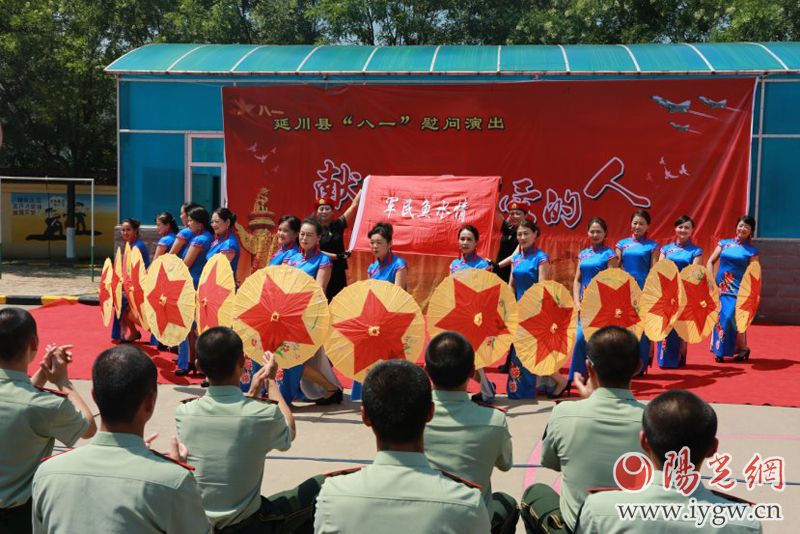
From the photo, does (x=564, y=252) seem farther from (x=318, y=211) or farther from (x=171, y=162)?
(x=171, y=162)

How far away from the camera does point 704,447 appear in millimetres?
2154

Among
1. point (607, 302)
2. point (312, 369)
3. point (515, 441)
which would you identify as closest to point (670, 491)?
point (515, 441)

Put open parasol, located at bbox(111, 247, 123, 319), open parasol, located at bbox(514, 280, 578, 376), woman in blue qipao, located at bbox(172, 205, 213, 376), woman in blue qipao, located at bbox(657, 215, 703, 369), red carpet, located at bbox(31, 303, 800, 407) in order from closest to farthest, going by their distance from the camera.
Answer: open parasol, located at bbox(514, 280, 578, 376) < red carpet, located at bbox(31, 303, 800, 407) < woman in blue qipao, located at bbox(172, 205, 213, 376) < woman in blue qipao, located at bbox(657, 215, 703, 369) < open parasol, located at bbox(111, 247, 123, 319)

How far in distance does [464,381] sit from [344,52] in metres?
9.67

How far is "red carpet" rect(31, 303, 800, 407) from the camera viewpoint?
267 inches

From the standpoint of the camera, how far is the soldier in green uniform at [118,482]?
2.14m

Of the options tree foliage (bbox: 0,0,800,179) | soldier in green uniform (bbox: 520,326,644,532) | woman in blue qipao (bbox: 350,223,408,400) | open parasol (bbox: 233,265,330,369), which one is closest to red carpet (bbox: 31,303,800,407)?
woman in blue qipao (bbox: 350,223,408,400)

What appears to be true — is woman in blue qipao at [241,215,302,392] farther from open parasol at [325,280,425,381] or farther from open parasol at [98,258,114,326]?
open parasol at [98,258,114,326]

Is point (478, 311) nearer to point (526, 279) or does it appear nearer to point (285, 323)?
point (526, 279)

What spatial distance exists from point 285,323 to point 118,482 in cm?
364

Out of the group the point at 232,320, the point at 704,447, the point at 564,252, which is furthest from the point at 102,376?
the point at 564,252

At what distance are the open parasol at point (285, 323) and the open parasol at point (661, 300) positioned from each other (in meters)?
2.87

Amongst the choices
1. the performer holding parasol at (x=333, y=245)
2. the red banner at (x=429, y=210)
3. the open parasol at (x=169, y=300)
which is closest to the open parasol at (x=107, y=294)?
the open parasol at (x=169, y=300)

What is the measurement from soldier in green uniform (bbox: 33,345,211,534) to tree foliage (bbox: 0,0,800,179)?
14.8 m
